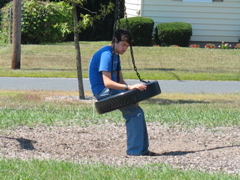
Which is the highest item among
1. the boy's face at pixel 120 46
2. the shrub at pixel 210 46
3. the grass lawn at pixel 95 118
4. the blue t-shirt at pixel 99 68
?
the boy's face at pixel 120 46

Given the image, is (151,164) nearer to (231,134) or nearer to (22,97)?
(231,134)

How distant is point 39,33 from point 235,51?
27.3ft

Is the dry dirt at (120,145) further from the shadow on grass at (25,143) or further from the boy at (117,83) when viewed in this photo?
the boy at (117,83)

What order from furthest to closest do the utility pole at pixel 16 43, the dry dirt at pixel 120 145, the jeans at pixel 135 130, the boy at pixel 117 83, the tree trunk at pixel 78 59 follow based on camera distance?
1. the utility pole at pixel 16 43
2. the tree trunk at pixel 78 59
3. the jeans at pixel 135 130
4. the boy at pixel 117 83
5. the dry dirt at pixel 120 145

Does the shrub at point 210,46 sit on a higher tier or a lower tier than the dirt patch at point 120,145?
lower

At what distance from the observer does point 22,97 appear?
12.2m

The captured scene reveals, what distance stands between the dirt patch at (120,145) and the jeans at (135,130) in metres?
0.19

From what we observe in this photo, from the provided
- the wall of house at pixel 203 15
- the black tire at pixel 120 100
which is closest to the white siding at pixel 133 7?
the wall of house at pixel 203 15

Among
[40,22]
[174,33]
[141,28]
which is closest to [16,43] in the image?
[40,22]

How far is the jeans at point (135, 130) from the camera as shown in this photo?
686cm

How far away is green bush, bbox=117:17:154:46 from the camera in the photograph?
21781 millimetres

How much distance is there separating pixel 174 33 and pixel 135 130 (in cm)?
1526

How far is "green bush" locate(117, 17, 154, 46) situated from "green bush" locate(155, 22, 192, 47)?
394mm

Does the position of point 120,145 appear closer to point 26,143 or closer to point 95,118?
point 26,143
